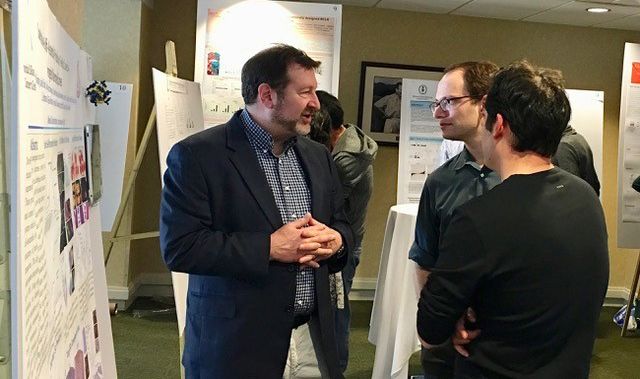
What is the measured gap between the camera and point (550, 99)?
1316mm

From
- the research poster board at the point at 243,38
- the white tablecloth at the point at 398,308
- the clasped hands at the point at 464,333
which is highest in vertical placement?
the research poster board at the point at 243,38

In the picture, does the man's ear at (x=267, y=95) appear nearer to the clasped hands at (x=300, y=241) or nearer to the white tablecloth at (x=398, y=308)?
the clasped hands at (x=300, y=241)

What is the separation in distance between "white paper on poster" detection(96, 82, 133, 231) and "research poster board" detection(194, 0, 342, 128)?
2.05 feet

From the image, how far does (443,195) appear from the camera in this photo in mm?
1760

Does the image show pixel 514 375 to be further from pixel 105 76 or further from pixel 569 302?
pixel 105 76

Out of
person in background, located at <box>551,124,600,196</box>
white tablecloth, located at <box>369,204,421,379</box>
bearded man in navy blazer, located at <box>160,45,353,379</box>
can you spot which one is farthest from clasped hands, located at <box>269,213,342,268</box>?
person in background, located at <box>551,124,600,196</box>

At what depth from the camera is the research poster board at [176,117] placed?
109 inches

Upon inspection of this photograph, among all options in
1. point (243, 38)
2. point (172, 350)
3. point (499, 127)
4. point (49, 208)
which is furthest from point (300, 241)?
point (243, 38)

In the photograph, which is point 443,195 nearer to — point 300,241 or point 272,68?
point 300,241

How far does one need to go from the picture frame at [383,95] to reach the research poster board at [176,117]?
6.09 ft

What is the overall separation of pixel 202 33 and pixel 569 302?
328cm

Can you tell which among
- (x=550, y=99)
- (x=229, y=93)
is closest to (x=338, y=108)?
(x=229, y=93)

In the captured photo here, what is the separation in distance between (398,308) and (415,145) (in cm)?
223

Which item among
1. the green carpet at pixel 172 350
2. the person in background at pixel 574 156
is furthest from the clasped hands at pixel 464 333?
the person in background at pixel 574 156
